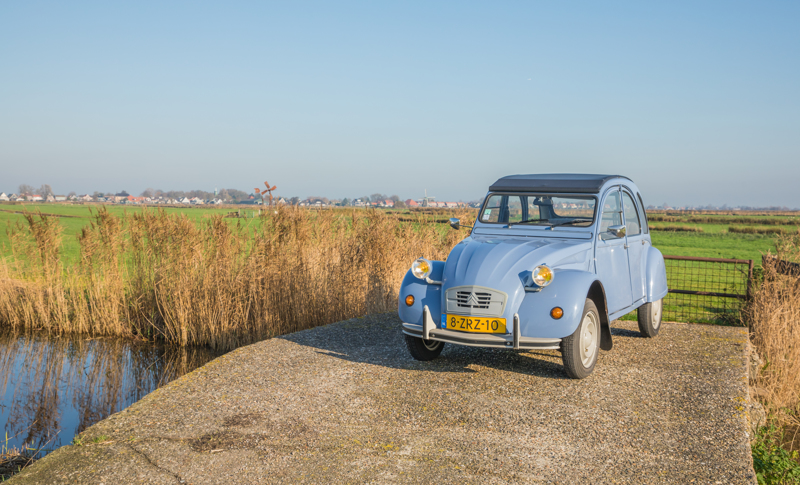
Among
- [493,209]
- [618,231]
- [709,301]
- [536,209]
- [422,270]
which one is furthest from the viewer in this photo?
[709,301]

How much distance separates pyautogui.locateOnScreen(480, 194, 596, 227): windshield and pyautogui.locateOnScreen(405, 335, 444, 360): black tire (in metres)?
1.68

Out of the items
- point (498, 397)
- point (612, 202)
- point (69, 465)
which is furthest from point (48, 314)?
point (612, 202)

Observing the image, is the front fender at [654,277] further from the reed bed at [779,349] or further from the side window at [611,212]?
the reed bed at [779,349]

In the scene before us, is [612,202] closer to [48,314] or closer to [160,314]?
[160,314]

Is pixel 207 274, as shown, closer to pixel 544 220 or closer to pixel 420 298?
pixel 420 298

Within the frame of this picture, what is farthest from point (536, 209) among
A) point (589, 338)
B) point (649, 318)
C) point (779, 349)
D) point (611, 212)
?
point (779, 349)

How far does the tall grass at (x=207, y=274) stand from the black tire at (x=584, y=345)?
5.21 m

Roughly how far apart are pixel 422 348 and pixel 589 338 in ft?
6.11

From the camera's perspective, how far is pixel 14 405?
7793 mm

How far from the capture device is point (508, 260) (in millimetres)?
5770

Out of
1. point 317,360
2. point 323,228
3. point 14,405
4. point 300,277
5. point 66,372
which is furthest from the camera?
point 323,228

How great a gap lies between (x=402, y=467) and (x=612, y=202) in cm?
454

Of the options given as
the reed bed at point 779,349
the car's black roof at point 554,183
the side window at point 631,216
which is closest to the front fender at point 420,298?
the car's black roof at point 554,183

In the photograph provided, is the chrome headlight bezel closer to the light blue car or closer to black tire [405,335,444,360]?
the light blue car
